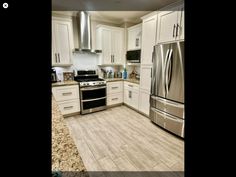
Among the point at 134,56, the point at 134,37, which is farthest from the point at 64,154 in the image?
the point at 134,37

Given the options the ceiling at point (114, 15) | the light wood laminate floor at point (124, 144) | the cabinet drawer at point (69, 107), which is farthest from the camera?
the ceiling at point (114, 15)

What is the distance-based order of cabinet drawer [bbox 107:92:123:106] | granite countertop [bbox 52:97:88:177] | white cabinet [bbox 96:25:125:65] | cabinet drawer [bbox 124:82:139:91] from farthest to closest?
1. cabinet drawer [bbox 107:92:123:106]
2. white cabinet [bbox 96:25:125:65]
3. cabinet drawer [bbox 124:82:139:91]
4. granite countertop [bbox 52:97:88:177]

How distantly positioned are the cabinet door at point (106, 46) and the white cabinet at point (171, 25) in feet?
5.44

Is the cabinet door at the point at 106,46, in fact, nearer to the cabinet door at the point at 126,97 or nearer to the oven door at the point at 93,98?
the oven door at the point at 93,98

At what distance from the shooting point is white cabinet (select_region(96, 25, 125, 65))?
3.69m

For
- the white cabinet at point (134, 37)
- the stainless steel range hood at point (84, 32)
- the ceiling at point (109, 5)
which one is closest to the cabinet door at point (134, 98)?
the white cabinet at point (134, 37)

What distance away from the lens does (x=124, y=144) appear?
2223 millimetres

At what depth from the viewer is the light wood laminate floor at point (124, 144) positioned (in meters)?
1.78

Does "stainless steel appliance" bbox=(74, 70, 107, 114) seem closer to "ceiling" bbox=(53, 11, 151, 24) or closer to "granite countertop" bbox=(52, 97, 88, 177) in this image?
"ceiling" bbox=(53, 11, 151, 24)

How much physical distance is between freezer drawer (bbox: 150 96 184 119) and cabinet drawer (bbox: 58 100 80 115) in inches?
75.4

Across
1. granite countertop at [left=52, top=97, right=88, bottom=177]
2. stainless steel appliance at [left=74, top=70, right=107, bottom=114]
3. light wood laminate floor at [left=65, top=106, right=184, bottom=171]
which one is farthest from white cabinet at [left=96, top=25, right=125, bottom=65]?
granite countertop at [left=52, top=97, right=88, bottom=177]

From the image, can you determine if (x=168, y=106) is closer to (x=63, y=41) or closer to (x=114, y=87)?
(x=114, y=87)
